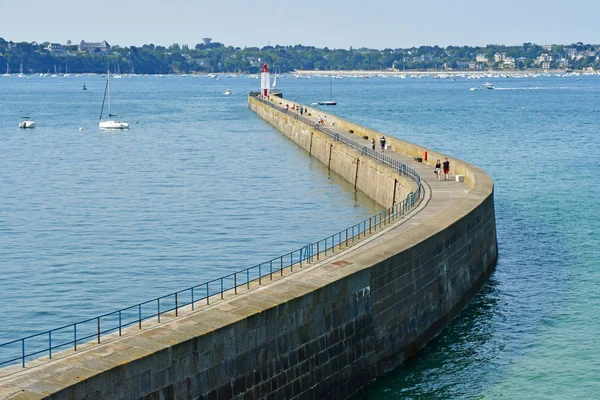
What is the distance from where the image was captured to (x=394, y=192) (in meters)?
54.1

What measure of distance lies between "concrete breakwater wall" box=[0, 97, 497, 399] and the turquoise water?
131 cm

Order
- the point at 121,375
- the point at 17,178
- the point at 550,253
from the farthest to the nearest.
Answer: the point at 17,178 → the point at 550,253 → the point at 121,375

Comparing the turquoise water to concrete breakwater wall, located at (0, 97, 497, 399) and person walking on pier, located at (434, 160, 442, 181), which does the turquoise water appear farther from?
person walking on pier, located at (434, 160, 442, 181)

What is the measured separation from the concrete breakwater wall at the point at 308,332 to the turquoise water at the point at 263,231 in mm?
1312

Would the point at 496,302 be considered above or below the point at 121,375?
below

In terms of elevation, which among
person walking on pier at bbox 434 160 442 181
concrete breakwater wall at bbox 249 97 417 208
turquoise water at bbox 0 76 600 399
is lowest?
turquoise water at bbox 0 76 600 399

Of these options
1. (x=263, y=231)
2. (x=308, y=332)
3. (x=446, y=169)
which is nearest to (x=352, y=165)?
(x=263, y=231)

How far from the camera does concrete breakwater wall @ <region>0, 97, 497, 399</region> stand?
21.3 metres

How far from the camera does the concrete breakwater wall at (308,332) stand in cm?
2133

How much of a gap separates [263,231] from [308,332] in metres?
26.1

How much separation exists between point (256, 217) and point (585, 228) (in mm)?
17938

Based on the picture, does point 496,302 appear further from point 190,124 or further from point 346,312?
point 190,124

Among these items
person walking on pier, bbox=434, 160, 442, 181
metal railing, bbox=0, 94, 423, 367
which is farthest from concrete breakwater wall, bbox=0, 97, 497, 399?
person walking on pier, bbox=434, 160, 442, 181

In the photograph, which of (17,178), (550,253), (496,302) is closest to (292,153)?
Answer: (17,178)
